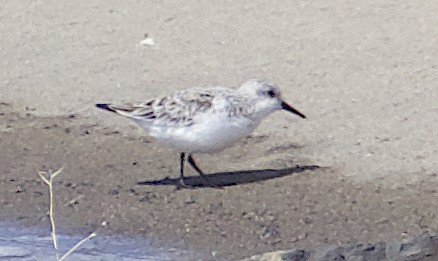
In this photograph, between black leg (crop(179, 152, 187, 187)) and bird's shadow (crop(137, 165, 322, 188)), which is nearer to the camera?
black leg (crop(179, 152, 187, 187))

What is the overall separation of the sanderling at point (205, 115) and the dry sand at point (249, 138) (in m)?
0.41

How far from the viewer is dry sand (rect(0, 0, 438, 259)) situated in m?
8.51

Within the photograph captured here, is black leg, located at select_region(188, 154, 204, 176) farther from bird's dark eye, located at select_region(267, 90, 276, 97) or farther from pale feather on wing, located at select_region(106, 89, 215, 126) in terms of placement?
bird's dark eye, located at select_region(267, 90, 276, 97)

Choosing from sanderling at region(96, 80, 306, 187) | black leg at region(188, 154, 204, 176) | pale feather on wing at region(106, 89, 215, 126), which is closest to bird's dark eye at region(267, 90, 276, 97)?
sanderling at region(96, 80, 306, 187)

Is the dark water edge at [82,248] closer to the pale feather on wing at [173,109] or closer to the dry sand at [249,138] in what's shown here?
the dry sand at [249,138]

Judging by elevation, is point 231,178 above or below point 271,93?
below

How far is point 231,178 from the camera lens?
9164mm

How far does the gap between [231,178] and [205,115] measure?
0.70m

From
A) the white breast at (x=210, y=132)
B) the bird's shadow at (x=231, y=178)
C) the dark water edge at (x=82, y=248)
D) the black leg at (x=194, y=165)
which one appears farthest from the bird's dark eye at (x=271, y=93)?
the dark water edge at (x=82, y=248)

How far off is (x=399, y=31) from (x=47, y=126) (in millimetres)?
3074

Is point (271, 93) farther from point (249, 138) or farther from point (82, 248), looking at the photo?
point (82, 248)

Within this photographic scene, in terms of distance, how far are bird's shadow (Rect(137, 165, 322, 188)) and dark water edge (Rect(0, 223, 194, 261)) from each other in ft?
2.99

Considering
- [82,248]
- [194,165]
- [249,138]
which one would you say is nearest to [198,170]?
[194,165]

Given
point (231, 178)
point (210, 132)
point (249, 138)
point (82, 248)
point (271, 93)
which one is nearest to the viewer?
point (82, 248)
